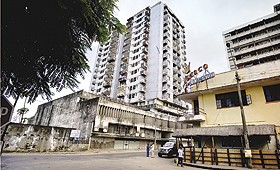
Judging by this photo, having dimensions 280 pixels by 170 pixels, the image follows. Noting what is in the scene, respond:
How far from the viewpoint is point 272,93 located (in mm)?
15148

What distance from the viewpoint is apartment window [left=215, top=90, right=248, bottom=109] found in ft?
55.0

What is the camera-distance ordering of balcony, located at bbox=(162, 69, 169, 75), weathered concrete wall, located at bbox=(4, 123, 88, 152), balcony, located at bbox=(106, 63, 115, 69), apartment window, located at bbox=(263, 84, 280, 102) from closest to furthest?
apartment window, located at bbox=(263, 84, 280, 102) → weathered concrete wall, located at bbox=(4, 123, 88, 152) → balcony, located at bbox=(162, 69, 169, 75) → balcony, located at bbox=(106, 63, 115, 69)

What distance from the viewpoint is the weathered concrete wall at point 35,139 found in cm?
1878

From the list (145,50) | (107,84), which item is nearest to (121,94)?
(107,84)

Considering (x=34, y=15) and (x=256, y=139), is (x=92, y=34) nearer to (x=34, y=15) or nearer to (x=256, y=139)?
(x=34, y=15)

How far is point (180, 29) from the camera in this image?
221 ft

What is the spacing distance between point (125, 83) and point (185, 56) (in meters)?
28.7

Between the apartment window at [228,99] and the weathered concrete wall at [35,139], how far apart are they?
21.4m

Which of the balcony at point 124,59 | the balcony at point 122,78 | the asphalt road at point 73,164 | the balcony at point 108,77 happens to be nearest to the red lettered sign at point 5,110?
the asphalt road at point 73,164

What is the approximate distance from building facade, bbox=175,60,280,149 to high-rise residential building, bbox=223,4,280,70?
25808 millimetres

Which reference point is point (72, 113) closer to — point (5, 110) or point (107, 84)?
point (107, 84)

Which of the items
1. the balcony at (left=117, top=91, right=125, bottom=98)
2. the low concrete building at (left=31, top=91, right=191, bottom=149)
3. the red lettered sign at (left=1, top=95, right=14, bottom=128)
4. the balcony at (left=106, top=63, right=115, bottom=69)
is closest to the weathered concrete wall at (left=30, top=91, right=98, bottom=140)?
the low concrete building at (left=31, top=91, right=191, bottom=149)

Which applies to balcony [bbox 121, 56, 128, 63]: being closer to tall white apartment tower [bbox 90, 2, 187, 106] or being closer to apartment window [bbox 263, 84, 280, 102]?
tall white apartment tower [bbox 90, 2, 187, 106]

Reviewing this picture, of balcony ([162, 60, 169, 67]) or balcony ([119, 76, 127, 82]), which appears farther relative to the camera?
balcony ([119, 76, 127, 82])
